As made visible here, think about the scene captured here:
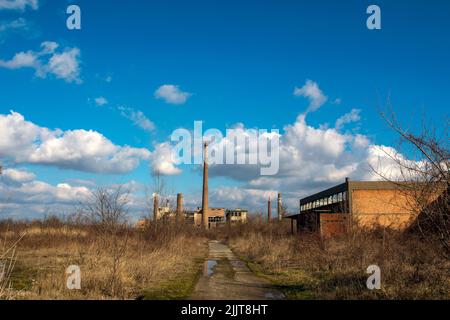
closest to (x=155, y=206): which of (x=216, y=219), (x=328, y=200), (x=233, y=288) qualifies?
(x=233, y=288)

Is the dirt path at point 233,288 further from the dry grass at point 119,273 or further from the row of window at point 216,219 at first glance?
the row of window at point 216,219

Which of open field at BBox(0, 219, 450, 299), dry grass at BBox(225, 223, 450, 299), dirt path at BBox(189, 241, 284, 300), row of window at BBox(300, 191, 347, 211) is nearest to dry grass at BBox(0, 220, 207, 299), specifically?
open field at BBox(0, 219, 450, 299)

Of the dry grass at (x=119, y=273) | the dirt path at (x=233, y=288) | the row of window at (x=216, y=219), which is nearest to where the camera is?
the dry grass at (x=119, y=273)

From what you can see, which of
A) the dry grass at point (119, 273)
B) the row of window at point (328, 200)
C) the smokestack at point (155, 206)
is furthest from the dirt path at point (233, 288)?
the row of window at point (328, 200)

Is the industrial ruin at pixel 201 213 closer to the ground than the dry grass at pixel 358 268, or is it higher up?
higher up

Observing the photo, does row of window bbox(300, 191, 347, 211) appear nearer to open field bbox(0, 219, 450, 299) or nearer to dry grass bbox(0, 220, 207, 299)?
dry grass bbox(0, 220, 207, 299)

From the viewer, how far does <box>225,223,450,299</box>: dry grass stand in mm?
9109

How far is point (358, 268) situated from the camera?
42.4ft

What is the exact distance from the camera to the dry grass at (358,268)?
9109 millimetres

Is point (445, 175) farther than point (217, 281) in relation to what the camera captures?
No
